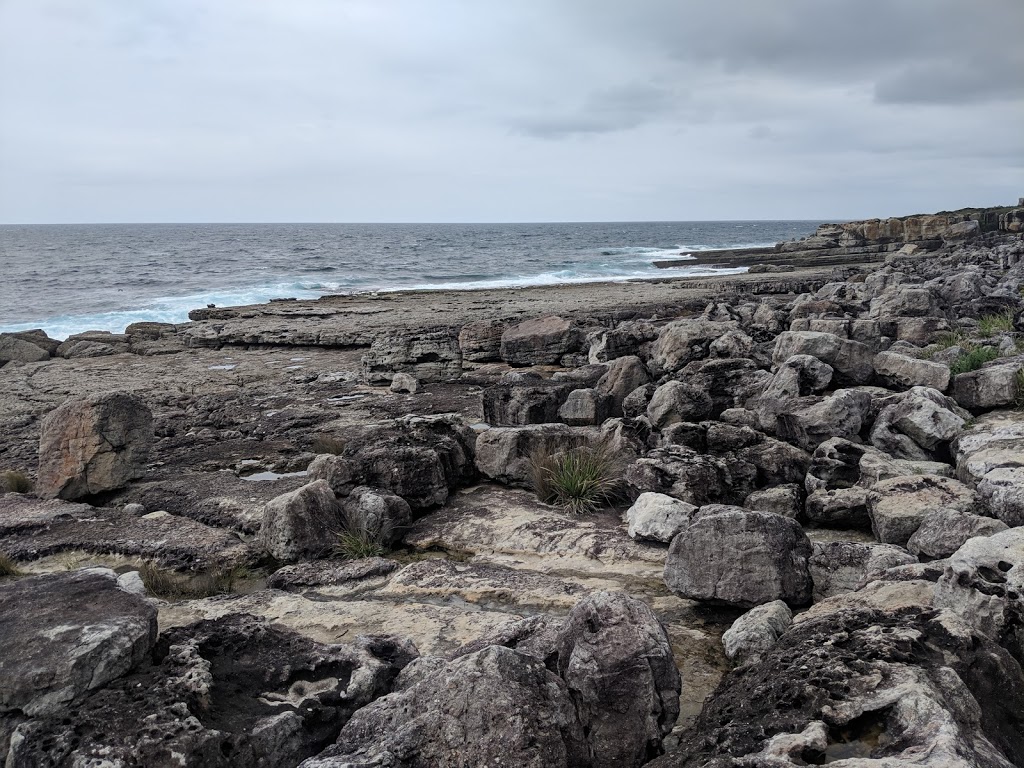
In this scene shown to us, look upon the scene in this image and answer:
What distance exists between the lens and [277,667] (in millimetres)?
3930

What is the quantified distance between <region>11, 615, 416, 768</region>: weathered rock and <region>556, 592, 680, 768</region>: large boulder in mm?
1153

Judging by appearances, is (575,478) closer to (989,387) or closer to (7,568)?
(989,387)

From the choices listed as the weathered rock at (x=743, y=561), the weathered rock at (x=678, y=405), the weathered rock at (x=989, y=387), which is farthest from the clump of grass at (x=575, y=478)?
the weathered rock at (x=989, y=387)

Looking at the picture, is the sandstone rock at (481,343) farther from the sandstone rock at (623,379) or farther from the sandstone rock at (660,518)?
the sandstone rock at (660,518)

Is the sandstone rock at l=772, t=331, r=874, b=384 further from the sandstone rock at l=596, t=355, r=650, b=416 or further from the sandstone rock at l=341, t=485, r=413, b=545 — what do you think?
the sandstone rock at l=341, t=485, r=413, b=545

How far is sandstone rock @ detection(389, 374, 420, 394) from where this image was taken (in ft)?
43.9

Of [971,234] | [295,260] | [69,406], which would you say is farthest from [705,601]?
[295,260]

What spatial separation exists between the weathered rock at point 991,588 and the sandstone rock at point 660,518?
2419 mm

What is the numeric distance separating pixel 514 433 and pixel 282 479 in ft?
9.54

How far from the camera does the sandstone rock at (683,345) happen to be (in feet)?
36.9

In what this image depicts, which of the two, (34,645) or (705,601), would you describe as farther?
(705,601)

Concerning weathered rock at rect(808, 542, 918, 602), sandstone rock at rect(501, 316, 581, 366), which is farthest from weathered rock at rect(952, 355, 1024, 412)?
sandstone rock at rect(501, 316, 581, 366)

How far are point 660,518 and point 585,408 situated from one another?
385cm

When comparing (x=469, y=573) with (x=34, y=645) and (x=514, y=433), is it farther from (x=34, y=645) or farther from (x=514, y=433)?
(x=34, y=645)
